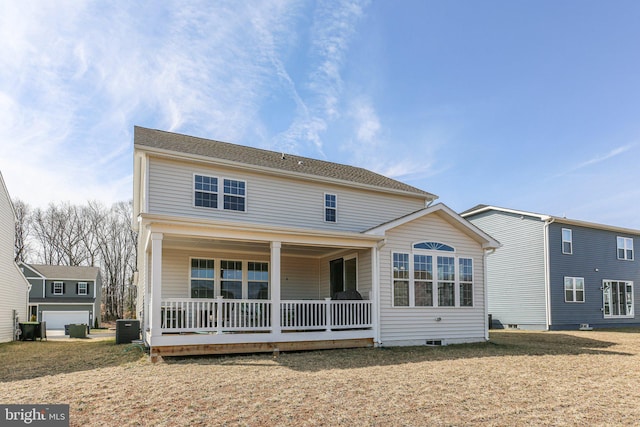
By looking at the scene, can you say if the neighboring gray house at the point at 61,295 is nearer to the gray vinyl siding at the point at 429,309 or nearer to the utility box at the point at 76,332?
the utility box at the point at 76,332

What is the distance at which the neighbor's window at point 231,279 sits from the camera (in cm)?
1369

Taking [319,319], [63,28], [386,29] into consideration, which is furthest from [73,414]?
[386,29]

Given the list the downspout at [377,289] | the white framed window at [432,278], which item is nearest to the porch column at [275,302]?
the downspout at [377,289]

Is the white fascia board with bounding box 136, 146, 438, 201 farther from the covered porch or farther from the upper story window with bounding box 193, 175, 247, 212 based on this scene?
the covered porch

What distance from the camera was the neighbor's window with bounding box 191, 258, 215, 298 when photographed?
13211mm

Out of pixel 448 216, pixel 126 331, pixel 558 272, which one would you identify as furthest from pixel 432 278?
pixel 558 272

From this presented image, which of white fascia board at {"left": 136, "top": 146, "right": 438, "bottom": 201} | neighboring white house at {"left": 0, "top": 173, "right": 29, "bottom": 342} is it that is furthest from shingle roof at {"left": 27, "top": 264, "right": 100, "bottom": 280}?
white fascia board at {"left": 136, "top": 146, "right": 438, "bottom": 201}

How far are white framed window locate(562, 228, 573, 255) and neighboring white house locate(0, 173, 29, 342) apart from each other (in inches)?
978

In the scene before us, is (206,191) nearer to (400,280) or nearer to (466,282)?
(400,280)

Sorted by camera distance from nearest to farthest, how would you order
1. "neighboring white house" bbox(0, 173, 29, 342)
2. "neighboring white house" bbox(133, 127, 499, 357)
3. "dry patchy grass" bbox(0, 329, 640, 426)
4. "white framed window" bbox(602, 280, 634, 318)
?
"dry patchy grass" bbox(0, 329, 640, 426) < "neighboring white house" bbox(133, 127, 499, 357) < "neighboring white house" bbox(0, 173, 29, 342) < "white framed window" bbox(602, 280, 634, 318)

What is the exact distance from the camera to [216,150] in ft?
46.9

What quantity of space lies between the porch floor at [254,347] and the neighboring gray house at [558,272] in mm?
12863

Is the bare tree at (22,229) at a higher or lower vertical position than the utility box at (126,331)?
higher

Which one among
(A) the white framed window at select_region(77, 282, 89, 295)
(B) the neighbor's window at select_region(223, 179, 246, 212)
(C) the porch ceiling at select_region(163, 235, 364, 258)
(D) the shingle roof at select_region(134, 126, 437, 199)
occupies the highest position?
(D) the shingle roof at select_region(134, 126, 437, 199)
